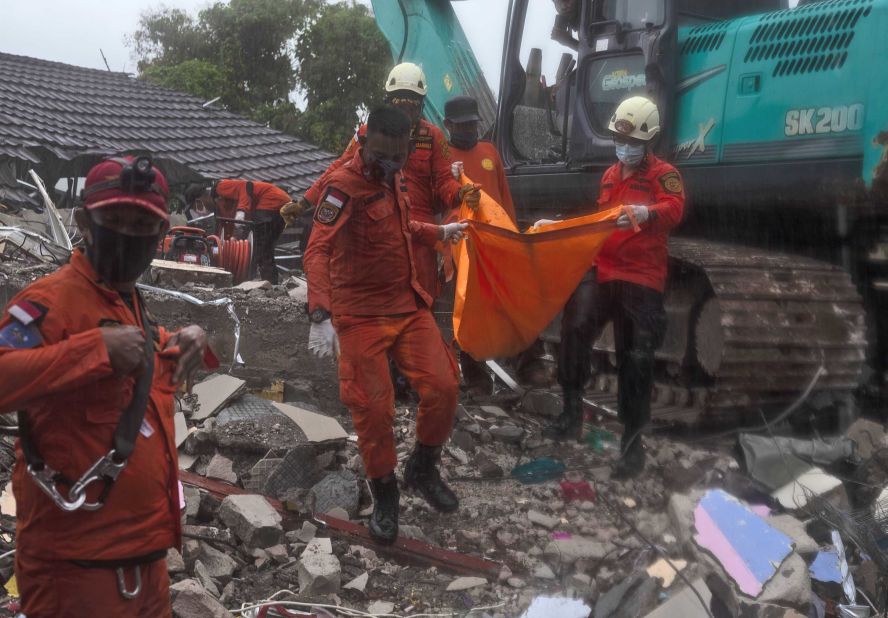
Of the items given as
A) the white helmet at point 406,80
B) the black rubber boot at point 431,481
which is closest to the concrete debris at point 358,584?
the black rubber boot at point 431,481

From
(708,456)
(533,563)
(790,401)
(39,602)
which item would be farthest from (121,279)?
(790,401)

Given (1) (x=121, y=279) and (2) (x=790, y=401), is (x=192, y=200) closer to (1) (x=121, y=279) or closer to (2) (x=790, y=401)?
(2) (x=790, y=401)

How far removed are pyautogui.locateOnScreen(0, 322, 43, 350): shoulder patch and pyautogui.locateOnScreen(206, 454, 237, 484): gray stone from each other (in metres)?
3.08

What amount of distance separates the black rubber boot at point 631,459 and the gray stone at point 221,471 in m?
1.99

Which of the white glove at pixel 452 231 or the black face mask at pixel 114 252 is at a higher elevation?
the black face mask at pixel 114 252

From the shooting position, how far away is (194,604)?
370cm

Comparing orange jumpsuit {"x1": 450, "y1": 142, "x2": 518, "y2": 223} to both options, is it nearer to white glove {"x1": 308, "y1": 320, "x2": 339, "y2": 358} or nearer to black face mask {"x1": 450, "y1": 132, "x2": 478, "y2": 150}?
black face mask {"x1": 450, "y1": 132, "x2": 478, "y2": 150}

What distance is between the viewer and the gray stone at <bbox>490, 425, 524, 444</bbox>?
20.4ft

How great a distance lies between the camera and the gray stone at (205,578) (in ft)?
13.5

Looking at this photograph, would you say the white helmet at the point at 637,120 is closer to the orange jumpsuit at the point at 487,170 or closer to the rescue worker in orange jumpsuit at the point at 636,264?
the rescue worker in orange jumpsuit at the point at 636,264

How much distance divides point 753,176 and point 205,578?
3817mm

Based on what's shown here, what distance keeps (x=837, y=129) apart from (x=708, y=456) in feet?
6.21

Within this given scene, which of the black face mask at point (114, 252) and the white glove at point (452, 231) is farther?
→ the white glove at point (452, 231)

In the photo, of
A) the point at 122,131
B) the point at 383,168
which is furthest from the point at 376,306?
the point at 122,131
